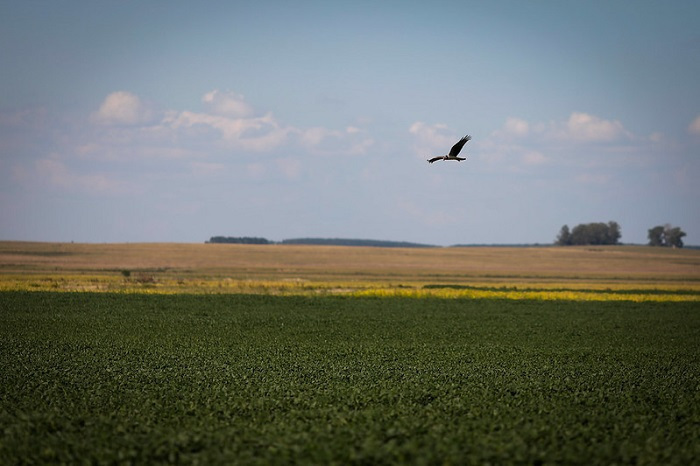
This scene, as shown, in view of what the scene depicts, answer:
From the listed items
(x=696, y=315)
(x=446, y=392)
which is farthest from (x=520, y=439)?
(x=696, y=315)

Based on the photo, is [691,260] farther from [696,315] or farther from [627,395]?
[627,395]

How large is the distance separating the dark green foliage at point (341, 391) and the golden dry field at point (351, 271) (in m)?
23.5

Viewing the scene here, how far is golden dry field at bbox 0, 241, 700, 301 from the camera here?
62.2 meters

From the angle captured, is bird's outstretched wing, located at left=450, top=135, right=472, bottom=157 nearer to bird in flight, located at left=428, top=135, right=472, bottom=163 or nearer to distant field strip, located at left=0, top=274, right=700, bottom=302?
bird in flight, located at left=428, top=135, right=472, bottom=163

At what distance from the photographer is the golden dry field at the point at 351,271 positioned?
62.2m

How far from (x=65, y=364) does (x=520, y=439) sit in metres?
15.1

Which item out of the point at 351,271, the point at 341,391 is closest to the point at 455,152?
the point at 341,391

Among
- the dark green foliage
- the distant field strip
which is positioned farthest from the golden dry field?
the dark green foliage

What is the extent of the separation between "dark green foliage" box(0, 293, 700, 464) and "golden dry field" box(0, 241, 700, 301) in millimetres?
23499

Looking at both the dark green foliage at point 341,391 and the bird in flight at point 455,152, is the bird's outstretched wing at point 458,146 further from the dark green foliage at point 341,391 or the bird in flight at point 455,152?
the dark green foliage at point 341,391

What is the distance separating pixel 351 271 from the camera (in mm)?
102125

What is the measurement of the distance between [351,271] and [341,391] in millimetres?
83135

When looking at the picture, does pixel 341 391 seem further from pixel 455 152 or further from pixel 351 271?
pixel 351 271

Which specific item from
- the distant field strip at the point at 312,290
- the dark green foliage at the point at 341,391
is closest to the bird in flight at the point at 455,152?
the dark green foliage at the point at 341,391
